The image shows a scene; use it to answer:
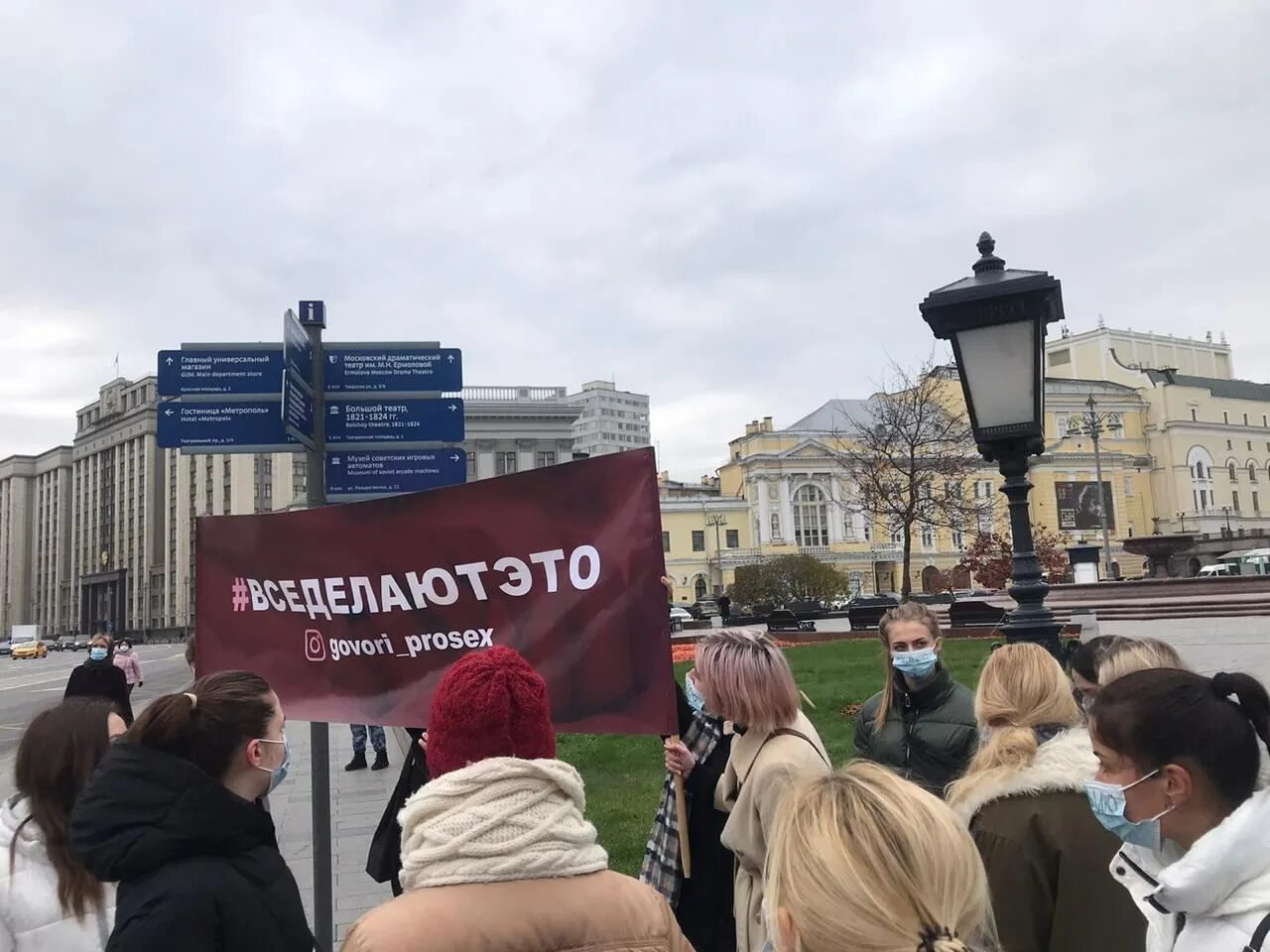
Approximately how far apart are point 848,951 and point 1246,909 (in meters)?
0.88

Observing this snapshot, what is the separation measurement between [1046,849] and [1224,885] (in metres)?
0.69

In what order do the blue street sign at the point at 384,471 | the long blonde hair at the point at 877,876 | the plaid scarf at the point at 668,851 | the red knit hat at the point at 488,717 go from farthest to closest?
1. the blue street sign at the point at 384,471
2. the plaid scarf at the point at 668,851
3. the red knit hat at the point at 488,717
4. the long blonde hair at the point at 877,876

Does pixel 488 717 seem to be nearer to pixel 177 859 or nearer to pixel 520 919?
pixel 520 919

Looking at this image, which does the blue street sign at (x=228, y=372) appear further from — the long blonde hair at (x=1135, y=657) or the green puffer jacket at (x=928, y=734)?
the long blonde hair at (x=1135, y=657)

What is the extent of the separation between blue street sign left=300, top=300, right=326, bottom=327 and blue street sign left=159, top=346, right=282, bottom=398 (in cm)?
26

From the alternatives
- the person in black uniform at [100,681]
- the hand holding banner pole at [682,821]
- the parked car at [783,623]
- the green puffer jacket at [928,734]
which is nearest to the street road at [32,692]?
the person in black uniform at [100,681]

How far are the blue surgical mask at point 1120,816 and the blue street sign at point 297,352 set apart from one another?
164 inches

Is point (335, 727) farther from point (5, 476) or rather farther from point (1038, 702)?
point (5, 476)

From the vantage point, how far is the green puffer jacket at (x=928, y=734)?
378cm

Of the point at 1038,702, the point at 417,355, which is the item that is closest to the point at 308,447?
the point at 417,355

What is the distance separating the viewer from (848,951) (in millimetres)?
1387

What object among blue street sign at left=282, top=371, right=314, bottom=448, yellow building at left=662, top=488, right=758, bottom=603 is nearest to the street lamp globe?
blue street sign at left=282, top=371, right=314, bottom=448

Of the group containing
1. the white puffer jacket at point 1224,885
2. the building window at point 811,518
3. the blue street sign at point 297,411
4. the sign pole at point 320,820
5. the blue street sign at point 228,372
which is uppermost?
the building window at point 811,518

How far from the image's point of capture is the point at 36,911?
8.34 feet
